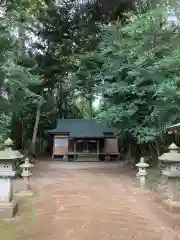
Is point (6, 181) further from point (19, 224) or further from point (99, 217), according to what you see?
point (99, 217)

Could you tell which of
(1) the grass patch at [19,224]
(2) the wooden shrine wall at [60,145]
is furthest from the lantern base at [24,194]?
(2) the wooden shrine wall at [60,145]

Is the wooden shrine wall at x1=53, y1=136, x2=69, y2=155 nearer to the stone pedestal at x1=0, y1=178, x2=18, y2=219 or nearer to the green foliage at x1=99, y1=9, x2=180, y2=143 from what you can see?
the green foliage at x1=99, y1=9, x2=180, y2=143

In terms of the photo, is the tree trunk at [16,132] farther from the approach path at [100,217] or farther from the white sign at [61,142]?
the approach path at [100,217]

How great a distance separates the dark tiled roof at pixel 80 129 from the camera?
25516 millimetres

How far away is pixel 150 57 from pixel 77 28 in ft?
32.9

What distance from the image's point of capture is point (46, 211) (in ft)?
22.4

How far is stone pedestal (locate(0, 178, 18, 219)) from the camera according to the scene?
20.5 ft

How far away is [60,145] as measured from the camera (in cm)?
2698

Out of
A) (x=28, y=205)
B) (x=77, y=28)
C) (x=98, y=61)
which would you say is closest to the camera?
(x=28, y=205)

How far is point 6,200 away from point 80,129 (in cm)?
2012

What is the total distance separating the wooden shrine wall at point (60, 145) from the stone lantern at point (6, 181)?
2038cm

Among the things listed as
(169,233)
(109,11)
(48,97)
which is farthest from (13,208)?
(48,97)

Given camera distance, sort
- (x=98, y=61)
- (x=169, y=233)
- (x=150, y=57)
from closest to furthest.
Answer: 1. (x=169, y=233)
2. (x=150, y=57)
3. (x=98, y=61)

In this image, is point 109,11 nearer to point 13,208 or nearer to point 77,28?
point 77,28
